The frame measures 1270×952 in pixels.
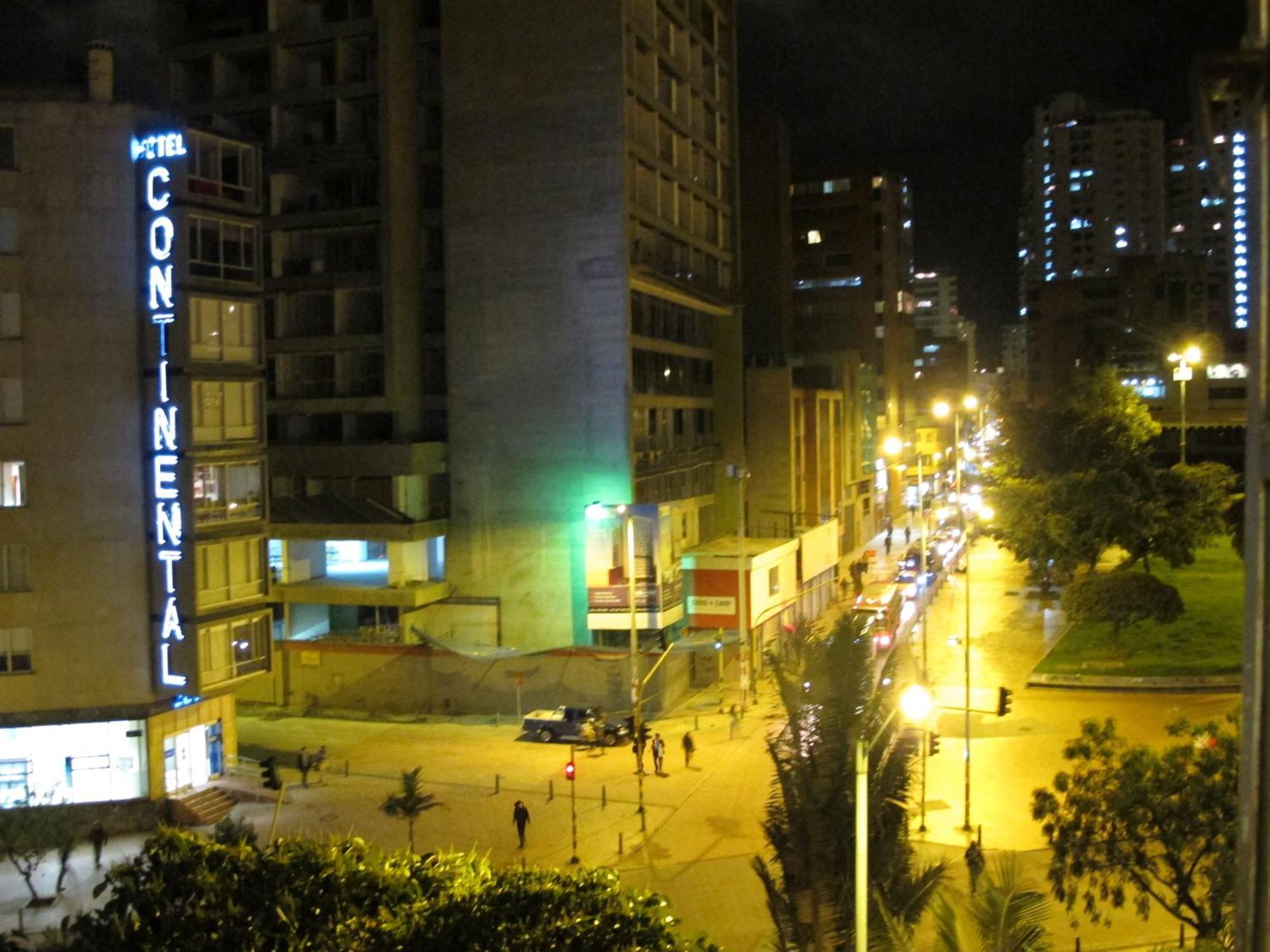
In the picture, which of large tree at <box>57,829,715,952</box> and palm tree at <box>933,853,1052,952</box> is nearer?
palm tree at <box>933,853,1052,952</box>

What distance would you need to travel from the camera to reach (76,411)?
31.6 metres

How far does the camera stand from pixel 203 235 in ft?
107

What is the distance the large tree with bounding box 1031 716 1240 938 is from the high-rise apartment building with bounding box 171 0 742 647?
2570cm

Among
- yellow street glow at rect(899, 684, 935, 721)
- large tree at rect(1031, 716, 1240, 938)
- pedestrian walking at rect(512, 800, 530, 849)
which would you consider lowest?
pedestrian walking at rect(512, 800, 530, 849)

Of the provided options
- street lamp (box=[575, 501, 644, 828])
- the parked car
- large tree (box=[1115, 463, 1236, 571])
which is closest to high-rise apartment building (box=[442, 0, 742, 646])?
street lamp (box=[575, 501, 644, 828])

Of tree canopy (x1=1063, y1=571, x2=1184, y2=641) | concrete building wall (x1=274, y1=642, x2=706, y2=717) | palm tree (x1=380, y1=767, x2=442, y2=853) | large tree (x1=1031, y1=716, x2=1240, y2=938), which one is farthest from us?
tree canopy (x1=1063, y1=571, x2=1184, y2=641)

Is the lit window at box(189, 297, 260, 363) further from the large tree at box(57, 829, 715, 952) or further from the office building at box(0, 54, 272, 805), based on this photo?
the large tree at box(57, 829, 715, 952)

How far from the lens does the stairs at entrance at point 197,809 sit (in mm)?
31688

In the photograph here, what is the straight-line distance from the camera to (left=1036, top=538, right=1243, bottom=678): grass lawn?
42.8 metres

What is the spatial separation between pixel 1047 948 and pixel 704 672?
35.6 m

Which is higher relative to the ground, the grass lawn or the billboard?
the billboard

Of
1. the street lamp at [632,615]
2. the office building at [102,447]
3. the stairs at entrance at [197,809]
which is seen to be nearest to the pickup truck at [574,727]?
the street lamp at [632,615]

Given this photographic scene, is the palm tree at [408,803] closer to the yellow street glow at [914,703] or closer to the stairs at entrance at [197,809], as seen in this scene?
the stairs at entrance at [197,809]

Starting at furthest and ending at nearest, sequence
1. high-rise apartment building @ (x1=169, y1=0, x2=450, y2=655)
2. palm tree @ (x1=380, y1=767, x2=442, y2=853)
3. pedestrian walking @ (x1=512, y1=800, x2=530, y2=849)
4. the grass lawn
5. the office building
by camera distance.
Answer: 1. high-rise apartment building @ (x1=169, y1=0, x2=450, y2=655)
2. the grass lawn
3. the office building
4. palm tree @ (x1=380, y1=767, x2=442, y2=853)
5. pedestrian walking @ (x1=512, y1=800, x2=530, y2=849)
